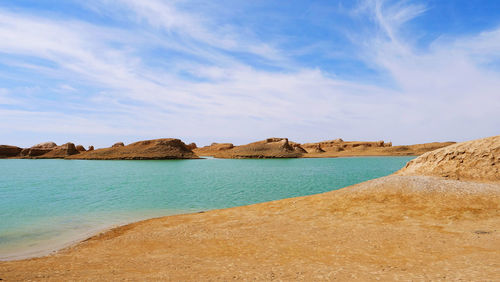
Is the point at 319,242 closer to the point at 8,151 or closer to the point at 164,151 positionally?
the point at 164,151

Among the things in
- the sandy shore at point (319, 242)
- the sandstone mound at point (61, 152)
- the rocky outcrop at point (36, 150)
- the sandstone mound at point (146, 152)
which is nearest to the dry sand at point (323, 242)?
the sandy shore at point (319, 242)

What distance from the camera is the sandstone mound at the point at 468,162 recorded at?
18.2 meters

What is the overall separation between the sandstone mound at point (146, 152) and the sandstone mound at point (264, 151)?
23.3 meters

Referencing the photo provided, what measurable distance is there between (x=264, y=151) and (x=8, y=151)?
125 m

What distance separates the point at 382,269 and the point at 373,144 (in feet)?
616

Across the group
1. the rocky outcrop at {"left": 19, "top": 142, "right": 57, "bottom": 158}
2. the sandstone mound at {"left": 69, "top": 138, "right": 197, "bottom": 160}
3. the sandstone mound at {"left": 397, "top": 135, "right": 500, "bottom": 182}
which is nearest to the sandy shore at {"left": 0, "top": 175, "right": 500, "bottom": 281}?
the sandstone mound at {"left": 397, "top": 135, "right": 500, "bottom": 182}

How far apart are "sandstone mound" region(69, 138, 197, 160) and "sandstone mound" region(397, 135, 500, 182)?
111m

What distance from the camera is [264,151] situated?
457 feet

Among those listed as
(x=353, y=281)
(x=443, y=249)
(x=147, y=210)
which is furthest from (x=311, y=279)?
(x=147, y=210)

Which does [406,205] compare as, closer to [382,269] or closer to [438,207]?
[438,207]

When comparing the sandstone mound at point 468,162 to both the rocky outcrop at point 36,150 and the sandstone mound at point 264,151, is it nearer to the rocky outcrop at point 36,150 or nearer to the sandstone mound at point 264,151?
the sandstone mound at point 264,151

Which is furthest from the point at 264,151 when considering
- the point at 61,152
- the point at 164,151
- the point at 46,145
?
the point at 46,145

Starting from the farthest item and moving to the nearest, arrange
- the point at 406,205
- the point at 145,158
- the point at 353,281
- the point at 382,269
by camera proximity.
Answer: the point at 145,158 → the point at 406,205 → the point at 382,269 → the point at 353,281

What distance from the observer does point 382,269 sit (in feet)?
24.1
